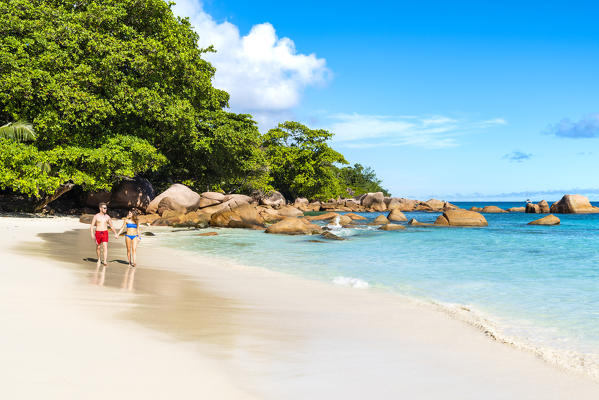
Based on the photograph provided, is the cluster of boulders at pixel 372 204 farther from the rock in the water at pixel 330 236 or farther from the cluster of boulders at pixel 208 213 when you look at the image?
the rock in the water at pixel 330 236

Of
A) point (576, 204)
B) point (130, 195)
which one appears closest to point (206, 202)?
point (130, 195)

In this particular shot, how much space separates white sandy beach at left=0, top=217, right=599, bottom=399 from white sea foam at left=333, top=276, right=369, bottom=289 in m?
1.22

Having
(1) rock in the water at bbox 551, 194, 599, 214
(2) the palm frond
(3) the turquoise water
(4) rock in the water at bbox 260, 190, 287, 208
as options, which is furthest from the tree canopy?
(1) rock in the water at bbox 551, 194, 599, 214

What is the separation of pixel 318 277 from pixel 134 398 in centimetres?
664

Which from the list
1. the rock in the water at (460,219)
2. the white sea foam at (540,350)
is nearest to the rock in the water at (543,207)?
the rock in the water at (460,219)

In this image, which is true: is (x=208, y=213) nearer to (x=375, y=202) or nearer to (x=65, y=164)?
(x=65, y=164)

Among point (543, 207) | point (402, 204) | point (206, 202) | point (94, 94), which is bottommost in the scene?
point (206, 202)

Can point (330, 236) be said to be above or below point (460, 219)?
below

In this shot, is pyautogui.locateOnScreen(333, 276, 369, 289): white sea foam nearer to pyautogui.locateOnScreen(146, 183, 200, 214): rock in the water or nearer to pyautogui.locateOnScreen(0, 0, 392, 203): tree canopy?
pyautogui.locateOnScreen(0, 0, 392, 203): tree canopy

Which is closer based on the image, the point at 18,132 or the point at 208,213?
the point at 18,132

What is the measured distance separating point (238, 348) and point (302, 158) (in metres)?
48.0

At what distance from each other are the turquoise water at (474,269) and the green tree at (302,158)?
3191cm

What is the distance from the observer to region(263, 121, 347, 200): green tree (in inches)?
1993

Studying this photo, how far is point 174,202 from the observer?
2416 centimetres
